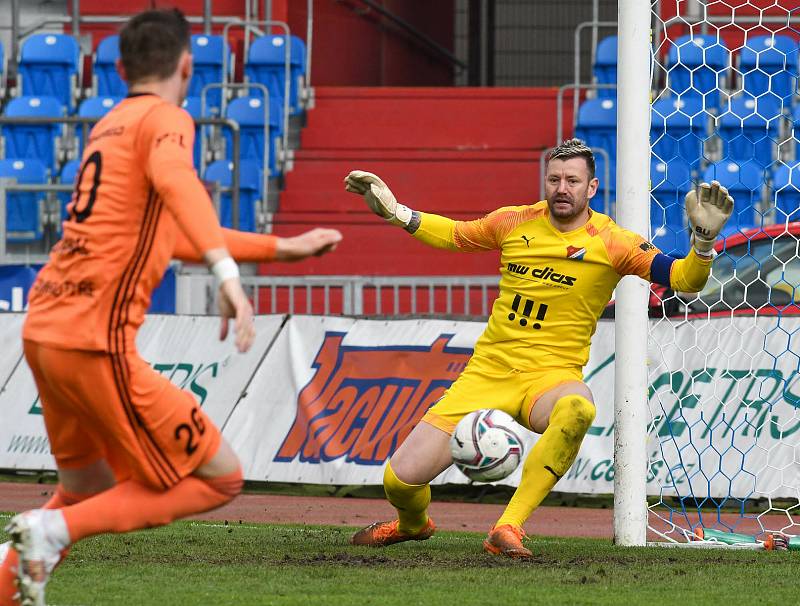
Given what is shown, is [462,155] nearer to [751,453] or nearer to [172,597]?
[751,453]

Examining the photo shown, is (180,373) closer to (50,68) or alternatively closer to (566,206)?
(566,206)

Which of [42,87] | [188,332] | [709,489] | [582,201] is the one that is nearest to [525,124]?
[42,87]

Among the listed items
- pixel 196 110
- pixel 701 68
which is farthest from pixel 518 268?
pixel 196 110

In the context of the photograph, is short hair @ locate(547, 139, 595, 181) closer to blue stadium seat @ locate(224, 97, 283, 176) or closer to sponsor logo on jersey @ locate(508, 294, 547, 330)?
sponsor logo on jersey @ locate(508, 294, 547, 330)

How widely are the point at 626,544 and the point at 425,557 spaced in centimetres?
115

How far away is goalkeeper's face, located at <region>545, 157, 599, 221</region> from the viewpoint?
7180 mm

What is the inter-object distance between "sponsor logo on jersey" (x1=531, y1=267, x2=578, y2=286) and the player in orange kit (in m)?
2.50

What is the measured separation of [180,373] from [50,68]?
8024mm

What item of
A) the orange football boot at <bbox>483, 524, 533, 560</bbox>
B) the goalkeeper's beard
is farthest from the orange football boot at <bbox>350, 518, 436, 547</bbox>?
the goalkeeper's beard

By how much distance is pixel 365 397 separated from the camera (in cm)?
1062

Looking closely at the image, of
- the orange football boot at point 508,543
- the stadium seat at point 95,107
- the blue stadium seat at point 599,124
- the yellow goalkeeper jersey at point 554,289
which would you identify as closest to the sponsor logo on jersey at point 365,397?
the yellow goalkeeper jersey at point 554,289

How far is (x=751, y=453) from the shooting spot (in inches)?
388

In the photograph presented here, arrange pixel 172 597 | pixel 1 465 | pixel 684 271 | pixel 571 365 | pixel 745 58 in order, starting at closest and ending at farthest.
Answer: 1. pixel 172 597
2. pixel 684 271
3. pixel 571 365
4. pixel 1 465
5. pixel 745 58

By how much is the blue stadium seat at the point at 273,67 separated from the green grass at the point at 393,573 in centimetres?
1061
